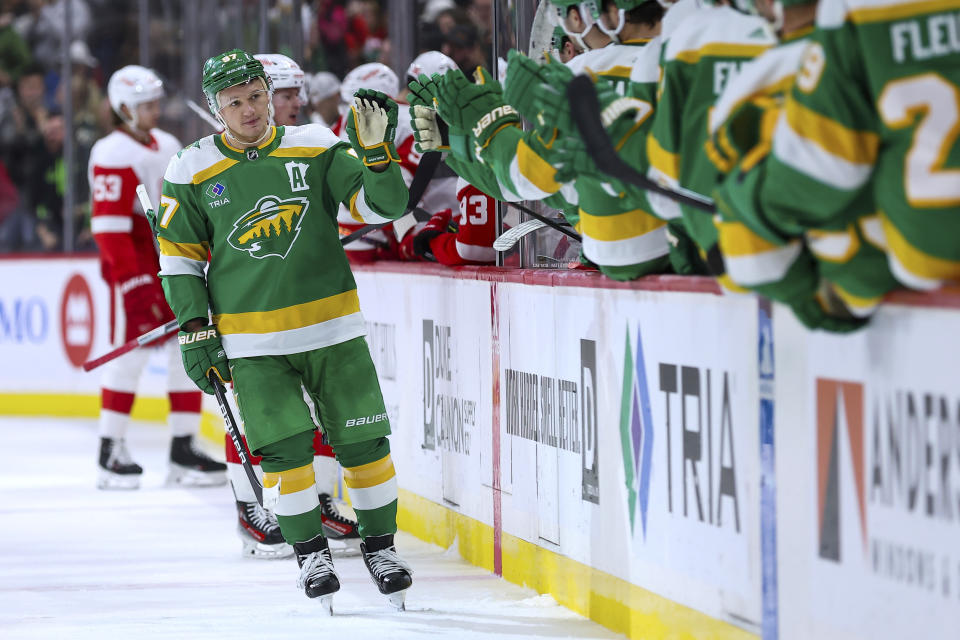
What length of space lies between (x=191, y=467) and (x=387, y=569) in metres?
2.98

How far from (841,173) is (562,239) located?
215 cm

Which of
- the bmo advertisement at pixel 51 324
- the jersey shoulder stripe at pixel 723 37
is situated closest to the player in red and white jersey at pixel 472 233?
the jersey shoulder stripe at pixel 723 37

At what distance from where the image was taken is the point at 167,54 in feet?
35.9

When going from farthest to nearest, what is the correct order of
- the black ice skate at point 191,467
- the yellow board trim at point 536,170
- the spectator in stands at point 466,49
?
the black ice skate at point 191,467, the spectator in stands at point 466,49, the yellow board trim at point 536,170

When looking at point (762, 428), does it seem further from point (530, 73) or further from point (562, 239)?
point (562, 239)

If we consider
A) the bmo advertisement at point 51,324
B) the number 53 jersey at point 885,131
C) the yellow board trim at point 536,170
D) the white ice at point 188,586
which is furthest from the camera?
the bmo advertisement at point 51,324

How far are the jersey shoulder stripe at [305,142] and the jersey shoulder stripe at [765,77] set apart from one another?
1.87 meters

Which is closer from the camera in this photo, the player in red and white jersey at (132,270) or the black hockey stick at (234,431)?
the black hockey stick at (234,431)

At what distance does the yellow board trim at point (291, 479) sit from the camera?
163 inches

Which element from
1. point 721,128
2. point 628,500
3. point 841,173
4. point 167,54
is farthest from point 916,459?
point 167,54

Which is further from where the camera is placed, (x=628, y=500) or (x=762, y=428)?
(x=628, y=500)

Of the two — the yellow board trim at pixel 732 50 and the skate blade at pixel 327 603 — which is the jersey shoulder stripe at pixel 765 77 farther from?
the skate blade at pixel 327 603

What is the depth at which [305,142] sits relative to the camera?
4.32m

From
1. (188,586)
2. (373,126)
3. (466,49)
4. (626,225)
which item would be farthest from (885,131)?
(466,49)
